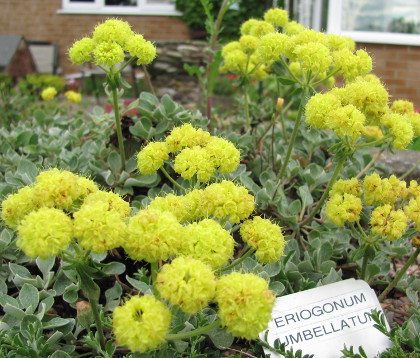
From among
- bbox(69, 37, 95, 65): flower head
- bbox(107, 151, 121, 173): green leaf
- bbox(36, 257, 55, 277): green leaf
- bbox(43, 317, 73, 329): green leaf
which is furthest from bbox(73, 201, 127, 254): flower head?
bbox(107, 151, 121, 173): green leaf

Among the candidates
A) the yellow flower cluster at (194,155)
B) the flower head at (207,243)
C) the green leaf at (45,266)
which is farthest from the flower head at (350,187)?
the green leaf at (45,266)

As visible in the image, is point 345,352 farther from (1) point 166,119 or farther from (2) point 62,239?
(1) point 166,119

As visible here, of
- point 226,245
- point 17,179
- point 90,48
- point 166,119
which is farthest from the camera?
point 166,119

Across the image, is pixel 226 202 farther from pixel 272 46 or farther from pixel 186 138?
pixel 272 46

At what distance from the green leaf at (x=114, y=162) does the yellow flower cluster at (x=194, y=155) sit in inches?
24.8

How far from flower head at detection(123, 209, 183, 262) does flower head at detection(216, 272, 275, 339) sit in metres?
0.14

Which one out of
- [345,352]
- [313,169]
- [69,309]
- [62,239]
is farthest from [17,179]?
[345,352]

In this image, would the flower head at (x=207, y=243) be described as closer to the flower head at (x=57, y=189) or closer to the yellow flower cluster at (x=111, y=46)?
the flower head at (x=57, y=189)

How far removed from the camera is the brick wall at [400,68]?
668cm

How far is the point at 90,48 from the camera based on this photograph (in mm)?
1598

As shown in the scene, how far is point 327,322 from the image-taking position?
1.40 metres

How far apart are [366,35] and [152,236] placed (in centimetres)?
661

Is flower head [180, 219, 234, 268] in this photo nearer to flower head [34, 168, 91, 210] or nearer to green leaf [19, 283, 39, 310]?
Answer: flower head [34, 168, 91, 210]

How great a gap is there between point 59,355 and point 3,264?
0.50m
